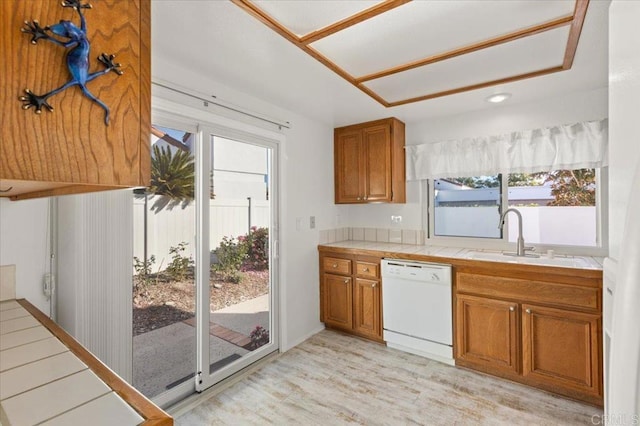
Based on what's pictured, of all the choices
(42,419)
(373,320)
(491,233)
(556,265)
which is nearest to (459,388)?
(373,320)

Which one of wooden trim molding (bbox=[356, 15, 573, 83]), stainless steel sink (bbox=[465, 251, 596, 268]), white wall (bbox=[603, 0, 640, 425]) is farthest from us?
stainless steel sink (bbox=[465, 251, 596, 268])

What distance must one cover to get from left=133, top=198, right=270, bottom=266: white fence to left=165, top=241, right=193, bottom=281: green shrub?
3 cm

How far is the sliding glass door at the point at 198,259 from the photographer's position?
1987 millimetres

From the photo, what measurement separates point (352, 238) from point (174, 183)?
2.25 meters

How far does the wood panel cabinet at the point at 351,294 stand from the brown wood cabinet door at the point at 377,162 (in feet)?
2.39

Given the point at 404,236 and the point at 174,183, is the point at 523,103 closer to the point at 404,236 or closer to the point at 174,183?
the point at 404,236

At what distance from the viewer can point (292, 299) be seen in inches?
117

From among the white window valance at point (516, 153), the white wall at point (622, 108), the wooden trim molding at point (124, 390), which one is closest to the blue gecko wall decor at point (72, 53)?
the wooden trim molding at point (124, 390)

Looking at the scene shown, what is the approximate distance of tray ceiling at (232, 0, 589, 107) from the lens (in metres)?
1.46

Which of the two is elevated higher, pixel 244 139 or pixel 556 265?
pixel 244 139

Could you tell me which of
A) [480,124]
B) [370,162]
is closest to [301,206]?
[370,162]

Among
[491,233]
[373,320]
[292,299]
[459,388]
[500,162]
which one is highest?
[500,162]

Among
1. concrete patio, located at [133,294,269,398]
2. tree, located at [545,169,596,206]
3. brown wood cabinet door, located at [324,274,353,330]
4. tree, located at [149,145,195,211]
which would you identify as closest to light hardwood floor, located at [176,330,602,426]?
concrete patio, located at [133,294,269,398]

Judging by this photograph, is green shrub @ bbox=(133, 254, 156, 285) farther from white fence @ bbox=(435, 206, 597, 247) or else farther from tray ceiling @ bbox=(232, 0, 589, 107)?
white fence @ bbox=(435, 206, 597, 247)
